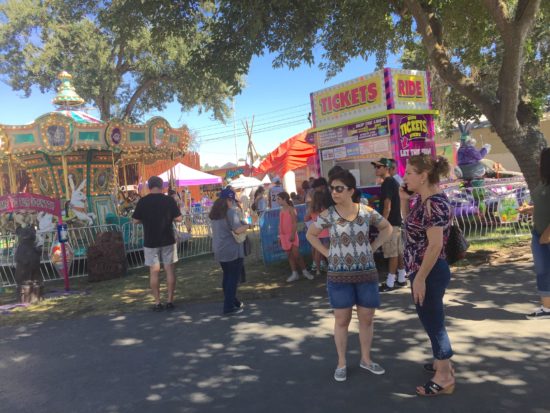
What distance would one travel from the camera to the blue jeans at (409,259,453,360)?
2.91 m

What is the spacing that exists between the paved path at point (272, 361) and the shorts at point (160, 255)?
77cm

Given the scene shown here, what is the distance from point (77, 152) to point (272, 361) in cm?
1053

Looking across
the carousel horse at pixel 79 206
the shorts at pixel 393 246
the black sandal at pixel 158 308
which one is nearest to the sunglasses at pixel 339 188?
the shorts at pixel 393 246

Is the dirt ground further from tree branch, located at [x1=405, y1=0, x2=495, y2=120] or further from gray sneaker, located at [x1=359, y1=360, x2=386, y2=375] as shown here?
gray sneaker, located at [x1=359, y1=360, x2=386, y2=375]

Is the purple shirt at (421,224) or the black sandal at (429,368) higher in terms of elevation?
the purple shirt at (421,224)

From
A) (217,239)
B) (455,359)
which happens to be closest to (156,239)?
(217,239)

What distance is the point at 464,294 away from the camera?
523 centimetres

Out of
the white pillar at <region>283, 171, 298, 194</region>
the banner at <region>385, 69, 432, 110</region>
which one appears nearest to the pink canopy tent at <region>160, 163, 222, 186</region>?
the white pillar at <region>283, 171, 298, 194</region>

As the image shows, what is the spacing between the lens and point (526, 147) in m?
6.14

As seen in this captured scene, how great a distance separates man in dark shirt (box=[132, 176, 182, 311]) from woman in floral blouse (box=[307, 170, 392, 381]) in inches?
127

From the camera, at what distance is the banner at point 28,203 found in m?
7.91

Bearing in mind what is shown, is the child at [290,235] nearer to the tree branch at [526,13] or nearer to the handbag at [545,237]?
the handbag at [545,237]

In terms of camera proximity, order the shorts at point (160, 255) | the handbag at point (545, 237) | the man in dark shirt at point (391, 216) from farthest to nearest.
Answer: the shorts at point (160, 255)
the man in dark shirt at point (391, 216)
the handbag at point (545, 237)

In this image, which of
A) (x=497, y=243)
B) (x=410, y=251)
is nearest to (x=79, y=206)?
(x=497, y=243)
